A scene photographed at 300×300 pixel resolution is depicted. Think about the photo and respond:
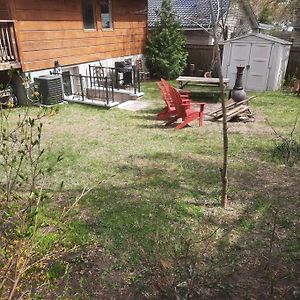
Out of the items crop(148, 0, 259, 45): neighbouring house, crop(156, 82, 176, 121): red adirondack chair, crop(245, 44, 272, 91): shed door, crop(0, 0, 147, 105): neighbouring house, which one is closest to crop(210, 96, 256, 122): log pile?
crop(156, 82, 176, 121): red adirondack chair

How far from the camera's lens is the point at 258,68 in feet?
39.1

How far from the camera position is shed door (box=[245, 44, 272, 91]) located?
1165cm

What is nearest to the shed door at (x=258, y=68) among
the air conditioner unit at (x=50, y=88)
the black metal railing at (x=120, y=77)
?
the black metal railing at (x=120, y=77)

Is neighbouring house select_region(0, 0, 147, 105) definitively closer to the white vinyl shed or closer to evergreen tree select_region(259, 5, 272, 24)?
the white vinyl shed

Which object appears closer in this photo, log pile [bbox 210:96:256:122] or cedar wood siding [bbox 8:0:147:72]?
log pile [bbox 210:96:256:122]

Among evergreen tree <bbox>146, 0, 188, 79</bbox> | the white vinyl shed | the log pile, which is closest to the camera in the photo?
the log pile

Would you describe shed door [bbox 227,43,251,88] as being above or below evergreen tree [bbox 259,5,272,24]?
below

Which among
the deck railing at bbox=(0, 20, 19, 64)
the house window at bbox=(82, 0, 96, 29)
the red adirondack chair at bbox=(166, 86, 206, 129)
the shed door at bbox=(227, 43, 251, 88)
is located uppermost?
the house window at bbox=(82, 0, 96, 29)

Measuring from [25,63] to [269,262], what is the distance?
8.74m

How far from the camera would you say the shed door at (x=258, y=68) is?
38.2 ft

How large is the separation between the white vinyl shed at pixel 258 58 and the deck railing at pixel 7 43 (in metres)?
7.82

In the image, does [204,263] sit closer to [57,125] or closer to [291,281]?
[291,281]

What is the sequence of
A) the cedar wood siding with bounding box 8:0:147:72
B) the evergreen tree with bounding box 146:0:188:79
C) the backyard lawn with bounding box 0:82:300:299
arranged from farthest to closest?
the evergreen tree with bounding box 146:0:188:79
the cedar wood siding with bounding box 8:0:147:72
the backyard lawn with bounding box 0:82:300:299

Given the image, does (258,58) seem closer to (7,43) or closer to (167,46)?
(167,46)
